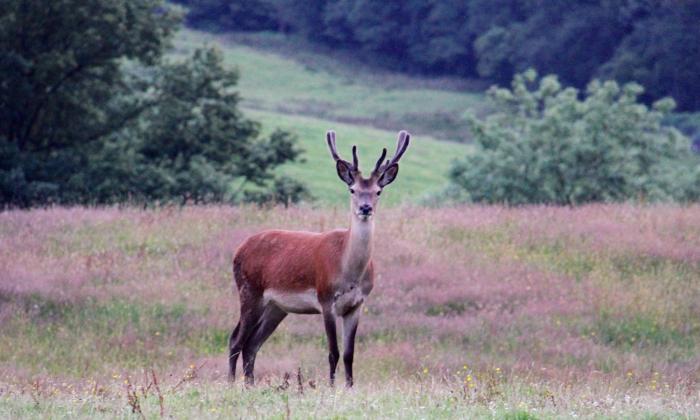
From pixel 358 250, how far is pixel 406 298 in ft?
18.3

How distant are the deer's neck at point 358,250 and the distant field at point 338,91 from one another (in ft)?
147

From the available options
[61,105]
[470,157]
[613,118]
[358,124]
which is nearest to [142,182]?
[61,105]

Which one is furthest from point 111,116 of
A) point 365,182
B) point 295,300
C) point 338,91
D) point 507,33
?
point 507,33

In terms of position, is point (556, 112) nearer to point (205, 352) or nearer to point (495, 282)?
point (495, 282)

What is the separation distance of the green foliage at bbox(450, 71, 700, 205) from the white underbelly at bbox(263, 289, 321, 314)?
54.1 ft

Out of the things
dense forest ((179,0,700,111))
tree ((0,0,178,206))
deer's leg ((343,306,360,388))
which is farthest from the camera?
dense forest ((179,0,700,111))

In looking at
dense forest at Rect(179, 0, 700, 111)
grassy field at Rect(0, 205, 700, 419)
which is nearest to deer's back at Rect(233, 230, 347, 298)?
grassy field at Rect(0, 205, 700, 419)

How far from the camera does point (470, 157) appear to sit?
30.5m

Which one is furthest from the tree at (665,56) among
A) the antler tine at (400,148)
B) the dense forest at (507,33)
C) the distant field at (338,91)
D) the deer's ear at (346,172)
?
the deer's ear at (346,172)

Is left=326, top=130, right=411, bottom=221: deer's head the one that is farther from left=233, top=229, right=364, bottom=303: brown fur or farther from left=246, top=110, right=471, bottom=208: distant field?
left=246, top=110, right=471, bottom=208: distant field

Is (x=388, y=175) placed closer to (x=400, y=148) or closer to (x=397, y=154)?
(x=397, y=154)

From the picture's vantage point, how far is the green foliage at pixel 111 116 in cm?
2555

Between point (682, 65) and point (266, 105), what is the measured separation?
63.8 feet

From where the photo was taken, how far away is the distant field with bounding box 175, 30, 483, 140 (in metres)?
57.3
